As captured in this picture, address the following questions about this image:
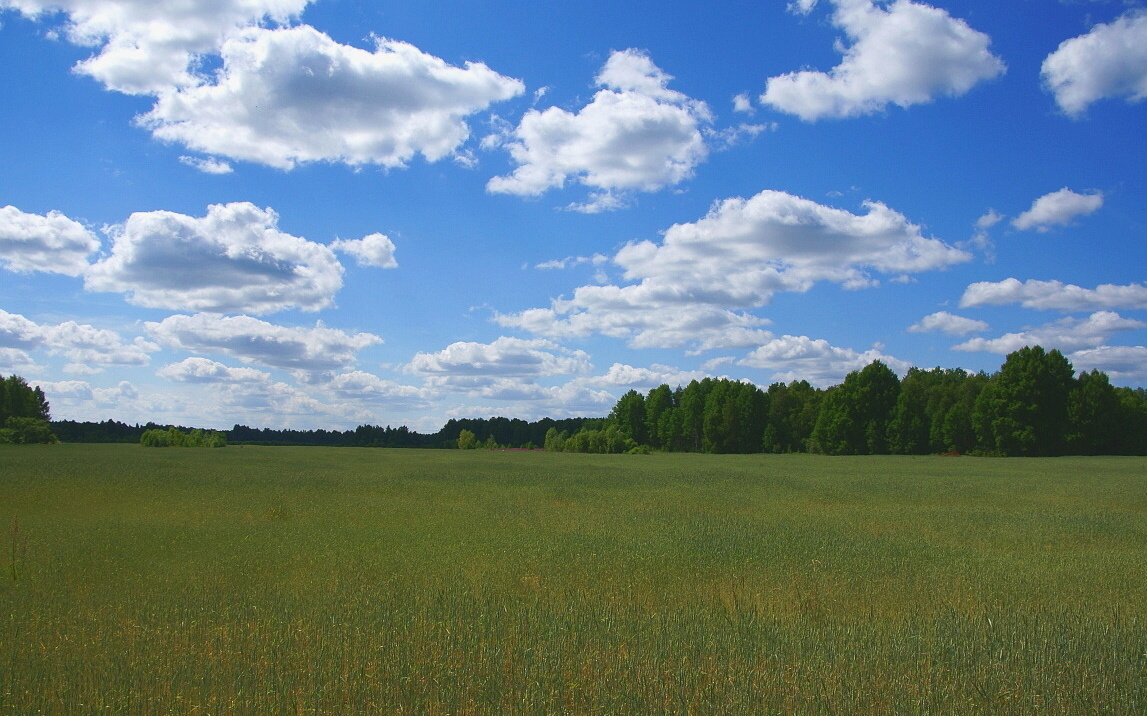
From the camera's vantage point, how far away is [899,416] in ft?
270

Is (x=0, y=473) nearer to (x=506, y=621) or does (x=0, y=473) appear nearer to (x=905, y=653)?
(x=506, y=621)

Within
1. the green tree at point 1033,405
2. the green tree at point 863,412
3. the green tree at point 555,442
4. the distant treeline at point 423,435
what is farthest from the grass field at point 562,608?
the distant treeline at point 423,435

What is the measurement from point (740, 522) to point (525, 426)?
133 m

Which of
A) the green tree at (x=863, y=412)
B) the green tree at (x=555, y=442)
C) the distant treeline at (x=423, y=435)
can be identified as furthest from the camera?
the distant treeline at (x=423, y=435)

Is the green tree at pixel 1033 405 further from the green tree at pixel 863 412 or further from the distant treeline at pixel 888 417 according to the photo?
the green tree at pixel 863 412

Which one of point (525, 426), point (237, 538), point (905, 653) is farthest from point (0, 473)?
point (525, 426)

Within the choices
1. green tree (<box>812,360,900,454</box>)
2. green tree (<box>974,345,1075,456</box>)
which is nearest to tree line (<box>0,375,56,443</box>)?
green tree (<box>812,360,900,454</box>)

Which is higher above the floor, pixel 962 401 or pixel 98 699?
pixel 962 401

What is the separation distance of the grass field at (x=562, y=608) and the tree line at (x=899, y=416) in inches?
2194

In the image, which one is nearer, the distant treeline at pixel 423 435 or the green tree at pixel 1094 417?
the green tree at pixel 1094 417

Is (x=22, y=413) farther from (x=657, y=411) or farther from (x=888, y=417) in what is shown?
(x=888, y=417)

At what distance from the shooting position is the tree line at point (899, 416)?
7019 cm

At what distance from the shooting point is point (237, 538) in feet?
53.6

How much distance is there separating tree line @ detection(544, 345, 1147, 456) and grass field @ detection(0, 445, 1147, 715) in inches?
2194
